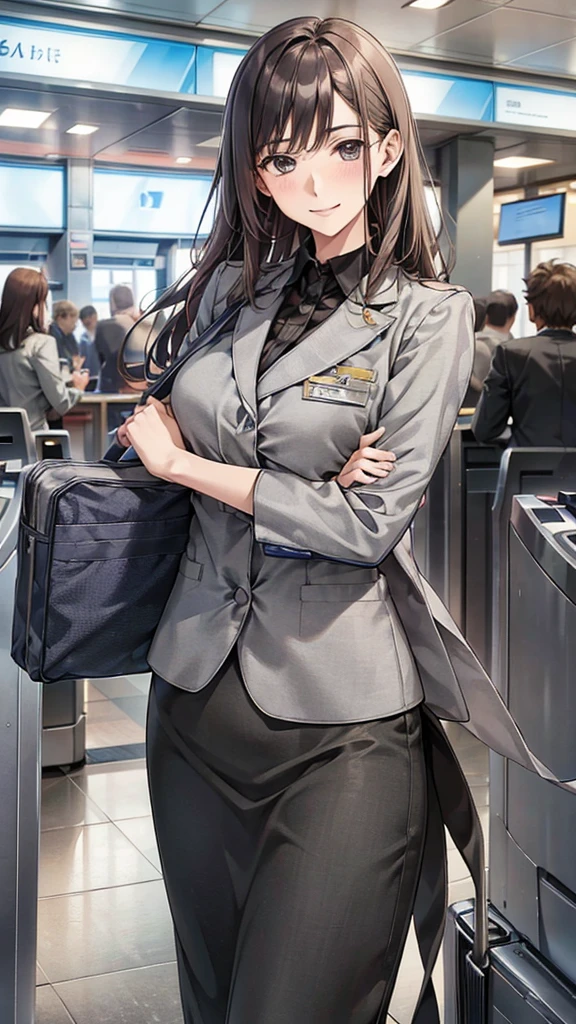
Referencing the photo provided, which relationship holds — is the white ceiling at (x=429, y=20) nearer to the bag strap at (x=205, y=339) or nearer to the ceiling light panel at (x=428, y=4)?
the ceiling light panel at (x=428, y=4)

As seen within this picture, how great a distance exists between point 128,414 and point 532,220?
3258 mm

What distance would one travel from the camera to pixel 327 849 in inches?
45.2

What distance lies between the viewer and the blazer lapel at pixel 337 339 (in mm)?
1161

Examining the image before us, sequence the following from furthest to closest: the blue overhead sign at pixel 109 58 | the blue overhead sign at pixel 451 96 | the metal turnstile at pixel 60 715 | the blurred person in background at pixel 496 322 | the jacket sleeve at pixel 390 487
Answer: the blue overhead sign at pixel 451 96, the blurred person in background at pixel 496 322, the blue overhead sign at pixel 109 58, the metal turnstile at pixel 60 715, the jacket sleeve at pixel 390 487

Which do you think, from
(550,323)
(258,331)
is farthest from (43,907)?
(550,323)

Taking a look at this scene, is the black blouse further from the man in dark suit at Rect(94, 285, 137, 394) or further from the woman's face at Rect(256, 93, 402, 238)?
the man in dark suit at Rect(94, 285, 137, 394)

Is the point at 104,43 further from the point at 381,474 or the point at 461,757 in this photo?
the point at 381,474

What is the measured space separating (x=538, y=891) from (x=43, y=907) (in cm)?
131

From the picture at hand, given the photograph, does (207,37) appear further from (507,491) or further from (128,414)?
(507,491)

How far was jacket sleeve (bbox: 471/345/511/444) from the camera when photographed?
4164 millimetres

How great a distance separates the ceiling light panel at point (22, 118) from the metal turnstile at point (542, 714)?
14.4 ft

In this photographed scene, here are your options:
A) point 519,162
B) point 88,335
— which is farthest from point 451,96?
point 88,335

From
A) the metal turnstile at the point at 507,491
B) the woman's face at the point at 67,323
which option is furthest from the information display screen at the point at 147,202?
the metal turnstile at the point at 507,491

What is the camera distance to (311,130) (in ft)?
3.76
